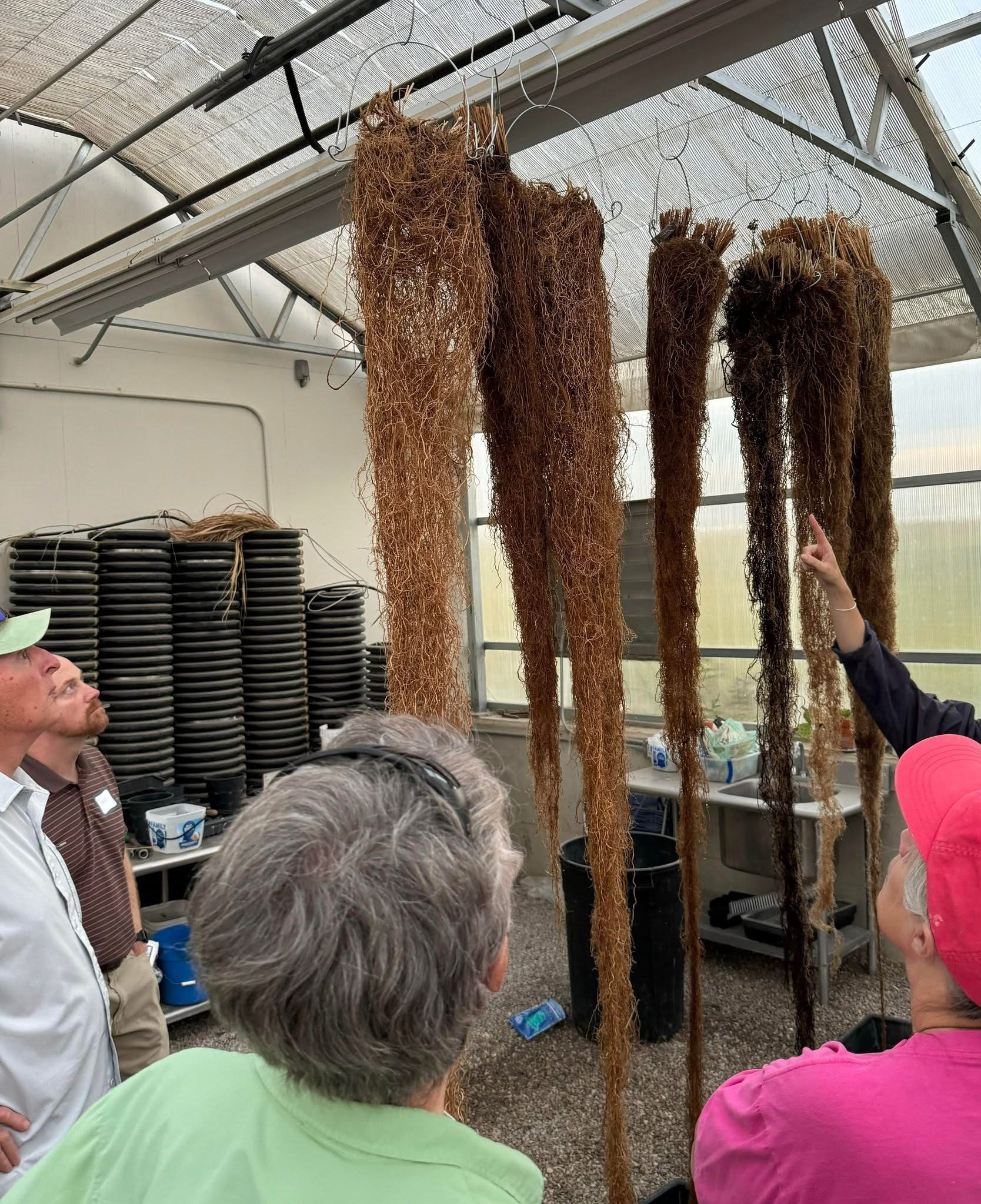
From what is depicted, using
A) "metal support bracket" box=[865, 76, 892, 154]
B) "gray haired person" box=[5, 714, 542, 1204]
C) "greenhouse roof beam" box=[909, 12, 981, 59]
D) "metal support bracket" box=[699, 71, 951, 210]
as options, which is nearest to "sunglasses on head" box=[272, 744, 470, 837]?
"gray haired person" box=[5, 714, 542, 1204]

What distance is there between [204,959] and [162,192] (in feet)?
16.4

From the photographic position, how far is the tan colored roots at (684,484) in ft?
6.01

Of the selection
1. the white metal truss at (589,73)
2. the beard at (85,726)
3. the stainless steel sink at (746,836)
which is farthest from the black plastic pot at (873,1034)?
the white metal truss at (589,73)

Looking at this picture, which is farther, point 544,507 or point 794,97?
point 794,97

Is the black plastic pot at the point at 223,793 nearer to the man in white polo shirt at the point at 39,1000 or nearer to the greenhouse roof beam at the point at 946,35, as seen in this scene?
the man in white polo shirt at the point at 39,1000

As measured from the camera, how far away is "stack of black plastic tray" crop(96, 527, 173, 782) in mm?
3660

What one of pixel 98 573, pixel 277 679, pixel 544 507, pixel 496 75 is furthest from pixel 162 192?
pixel 544 507

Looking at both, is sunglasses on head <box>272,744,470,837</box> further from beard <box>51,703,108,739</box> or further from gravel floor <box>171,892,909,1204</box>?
gravel floor <box>171,892,909,1204</box>

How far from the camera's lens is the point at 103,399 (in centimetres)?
443

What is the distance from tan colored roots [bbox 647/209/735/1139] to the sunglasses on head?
4.33ft

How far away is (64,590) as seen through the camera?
11.8 ft

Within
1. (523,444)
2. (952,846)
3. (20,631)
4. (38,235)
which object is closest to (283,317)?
(38,235)

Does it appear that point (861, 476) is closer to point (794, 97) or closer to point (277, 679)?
point (794, 97)

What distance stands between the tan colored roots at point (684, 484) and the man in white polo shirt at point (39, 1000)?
3.86ft
